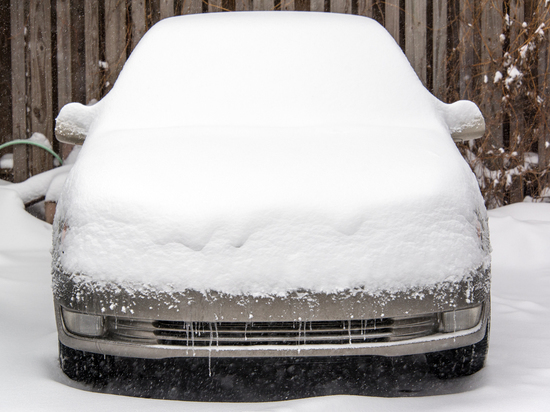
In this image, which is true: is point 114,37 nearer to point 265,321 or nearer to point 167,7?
point 167,7

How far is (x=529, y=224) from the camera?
13.0 ft

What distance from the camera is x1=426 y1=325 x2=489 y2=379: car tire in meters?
1.93

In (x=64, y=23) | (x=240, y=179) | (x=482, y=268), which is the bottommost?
(x=482, y=268)

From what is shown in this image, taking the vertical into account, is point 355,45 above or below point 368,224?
above

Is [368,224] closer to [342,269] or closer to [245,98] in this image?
[342,269]

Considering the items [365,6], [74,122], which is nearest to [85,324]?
[74,122]

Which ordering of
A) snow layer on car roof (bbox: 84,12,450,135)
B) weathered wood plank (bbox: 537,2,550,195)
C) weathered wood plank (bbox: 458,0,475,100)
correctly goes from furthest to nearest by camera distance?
1. weathered wood plank (bbox: 458,0,475,100)
2. weathered wood plank (bbox: 537,2,550,195)
3. snow layer on car roof (bbox: 84,12,450,135)

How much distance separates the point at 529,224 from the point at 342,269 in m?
2.79

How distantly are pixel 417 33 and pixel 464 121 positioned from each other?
8.83ft

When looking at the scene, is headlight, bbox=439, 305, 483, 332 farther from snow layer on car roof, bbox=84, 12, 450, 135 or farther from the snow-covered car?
snow layer on car roof, bbox=84, 12, 450, 135

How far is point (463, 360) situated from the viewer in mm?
1941

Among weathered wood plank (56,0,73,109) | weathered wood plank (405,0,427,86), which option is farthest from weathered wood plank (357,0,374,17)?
weathered wood plank (56,0,73,109)

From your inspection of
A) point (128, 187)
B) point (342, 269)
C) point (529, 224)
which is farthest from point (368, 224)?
point (529, 224)

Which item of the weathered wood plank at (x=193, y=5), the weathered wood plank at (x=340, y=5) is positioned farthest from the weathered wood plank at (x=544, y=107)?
the weathered wood plank at (x=193, y=5)
